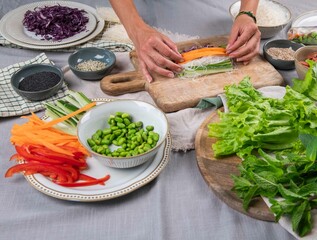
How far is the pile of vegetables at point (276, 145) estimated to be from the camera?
110cm

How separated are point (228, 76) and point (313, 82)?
431 mm

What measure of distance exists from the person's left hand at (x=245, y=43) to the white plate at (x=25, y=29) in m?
0.69

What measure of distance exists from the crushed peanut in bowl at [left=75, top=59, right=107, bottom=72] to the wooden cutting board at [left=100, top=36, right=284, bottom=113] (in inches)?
3.1

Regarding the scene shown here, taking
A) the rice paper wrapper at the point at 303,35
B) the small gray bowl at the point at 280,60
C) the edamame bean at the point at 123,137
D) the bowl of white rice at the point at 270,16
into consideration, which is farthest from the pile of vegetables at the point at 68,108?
the rice paper wrapper at the point at 303,35

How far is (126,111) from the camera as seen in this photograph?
1.44m

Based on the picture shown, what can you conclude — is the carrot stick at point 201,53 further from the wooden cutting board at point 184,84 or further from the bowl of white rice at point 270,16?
the bowl of white rice at point 270,16

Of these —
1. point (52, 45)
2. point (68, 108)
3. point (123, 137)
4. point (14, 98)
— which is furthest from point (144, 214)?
point (52, 45)

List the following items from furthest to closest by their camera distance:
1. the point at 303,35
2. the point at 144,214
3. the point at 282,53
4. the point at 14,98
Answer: the point at 303,35, the point at 282,53, the point at 14,98, the point at 144,214

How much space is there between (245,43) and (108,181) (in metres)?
0.91

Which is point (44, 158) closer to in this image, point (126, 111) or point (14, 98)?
point (126, 111)

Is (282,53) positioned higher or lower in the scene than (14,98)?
higher

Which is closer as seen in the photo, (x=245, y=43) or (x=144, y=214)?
(x=144, y=214)

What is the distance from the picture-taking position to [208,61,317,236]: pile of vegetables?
43.4 inches

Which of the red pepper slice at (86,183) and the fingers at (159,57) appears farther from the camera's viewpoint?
the fingers at (159,57)
